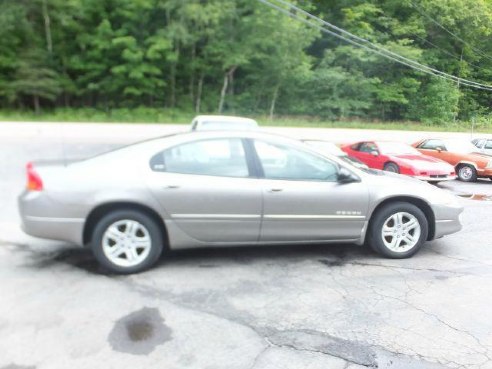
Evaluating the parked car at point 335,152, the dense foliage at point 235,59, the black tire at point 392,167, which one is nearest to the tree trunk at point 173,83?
the dense foliage at point 235,59

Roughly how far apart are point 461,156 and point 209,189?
12142mm

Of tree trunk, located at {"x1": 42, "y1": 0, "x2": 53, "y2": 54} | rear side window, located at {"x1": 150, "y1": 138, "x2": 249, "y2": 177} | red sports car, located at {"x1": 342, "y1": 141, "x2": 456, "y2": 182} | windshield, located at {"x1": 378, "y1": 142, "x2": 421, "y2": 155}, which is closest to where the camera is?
rear side window, located at {"x1": 150, "y1": 138, "x2": 249, "y2": 177}

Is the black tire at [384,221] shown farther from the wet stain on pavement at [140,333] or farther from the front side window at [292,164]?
the wet stain on pavement at [140,333]

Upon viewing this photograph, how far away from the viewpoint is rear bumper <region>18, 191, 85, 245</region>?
4.34 meters

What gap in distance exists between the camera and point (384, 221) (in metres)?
4.93

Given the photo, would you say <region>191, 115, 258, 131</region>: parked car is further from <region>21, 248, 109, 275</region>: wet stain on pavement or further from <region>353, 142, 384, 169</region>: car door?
<region>21, 248, 109, 275</region>: wet stain on pavement

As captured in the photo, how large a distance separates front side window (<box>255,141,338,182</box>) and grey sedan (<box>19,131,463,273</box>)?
0.01 meters

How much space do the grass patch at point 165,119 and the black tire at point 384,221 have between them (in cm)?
2652

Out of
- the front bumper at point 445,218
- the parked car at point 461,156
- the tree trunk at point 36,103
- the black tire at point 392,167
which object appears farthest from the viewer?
the tree trunk at point 36,103

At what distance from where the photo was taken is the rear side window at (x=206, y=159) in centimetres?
455

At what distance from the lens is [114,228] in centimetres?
440

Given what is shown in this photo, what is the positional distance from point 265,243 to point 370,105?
34.2m

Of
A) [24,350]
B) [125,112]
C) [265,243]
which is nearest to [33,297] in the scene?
[24,350]

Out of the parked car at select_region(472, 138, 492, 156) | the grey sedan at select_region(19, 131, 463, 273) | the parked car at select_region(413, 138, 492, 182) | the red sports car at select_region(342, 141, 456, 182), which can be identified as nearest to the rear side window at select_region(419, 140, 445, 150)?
the parked car at select_region(413, 138, 492, 182)
